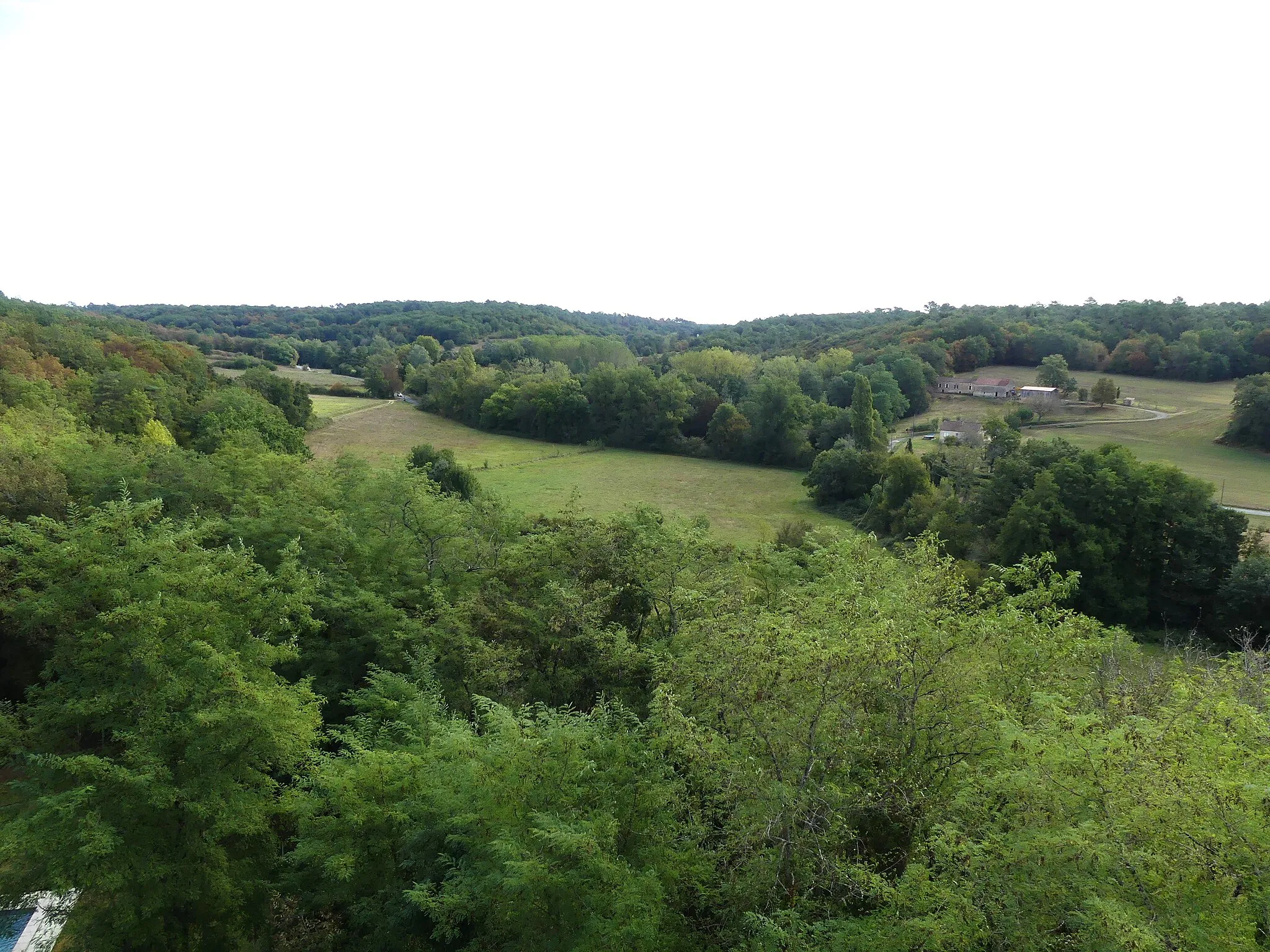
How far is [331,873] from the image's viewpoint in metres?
10.7

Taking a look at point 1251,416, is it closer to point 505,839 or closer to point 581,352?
point 505,839

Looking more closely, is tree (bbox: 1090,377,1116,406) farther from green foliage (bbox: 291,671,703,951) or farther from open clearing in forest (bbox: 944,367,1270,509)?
green foliage (bbox: 291,671,703,951)

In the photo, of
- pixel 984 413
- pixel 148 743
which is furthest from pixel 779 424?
pixel 148 743

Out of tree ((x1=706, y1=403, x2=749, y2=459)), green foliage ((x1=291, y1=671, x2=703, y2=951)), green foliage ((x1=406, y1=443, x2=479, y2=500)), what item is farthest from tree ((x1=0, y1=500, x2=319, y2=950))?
tree ((x1=706, y1=403, x2=749, y2=459))

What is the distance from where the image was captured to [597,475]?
5750cm

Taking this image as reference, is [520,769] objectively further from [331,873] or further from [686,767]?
[331,873]

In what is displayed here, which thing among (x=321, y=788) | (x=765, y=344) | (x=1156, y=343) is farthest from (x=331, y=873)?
(x=765, y=344)

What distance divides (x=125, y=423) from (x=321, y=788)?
36453 millimetres

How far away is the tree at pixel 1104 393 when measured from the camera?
6188cm

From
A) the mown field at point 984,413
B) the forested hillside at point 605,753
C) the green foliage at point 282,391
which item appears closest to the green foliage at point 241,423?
the green foliage at point 282,391

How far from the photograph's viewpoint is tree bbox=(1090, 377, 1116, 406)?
61875 millimetres

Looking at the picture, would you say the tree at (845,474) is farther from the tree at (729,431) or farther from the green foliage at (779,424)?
the tree at (729,431)

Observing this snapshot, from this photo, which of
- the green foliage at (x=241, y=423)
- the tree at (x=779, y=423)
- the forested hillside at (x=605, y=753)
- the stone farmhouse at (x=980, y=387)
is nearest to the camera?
the forested hillside at (x=605, y=753)

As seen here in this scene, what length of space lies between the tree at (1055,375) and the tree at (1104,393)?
3.56 meters
